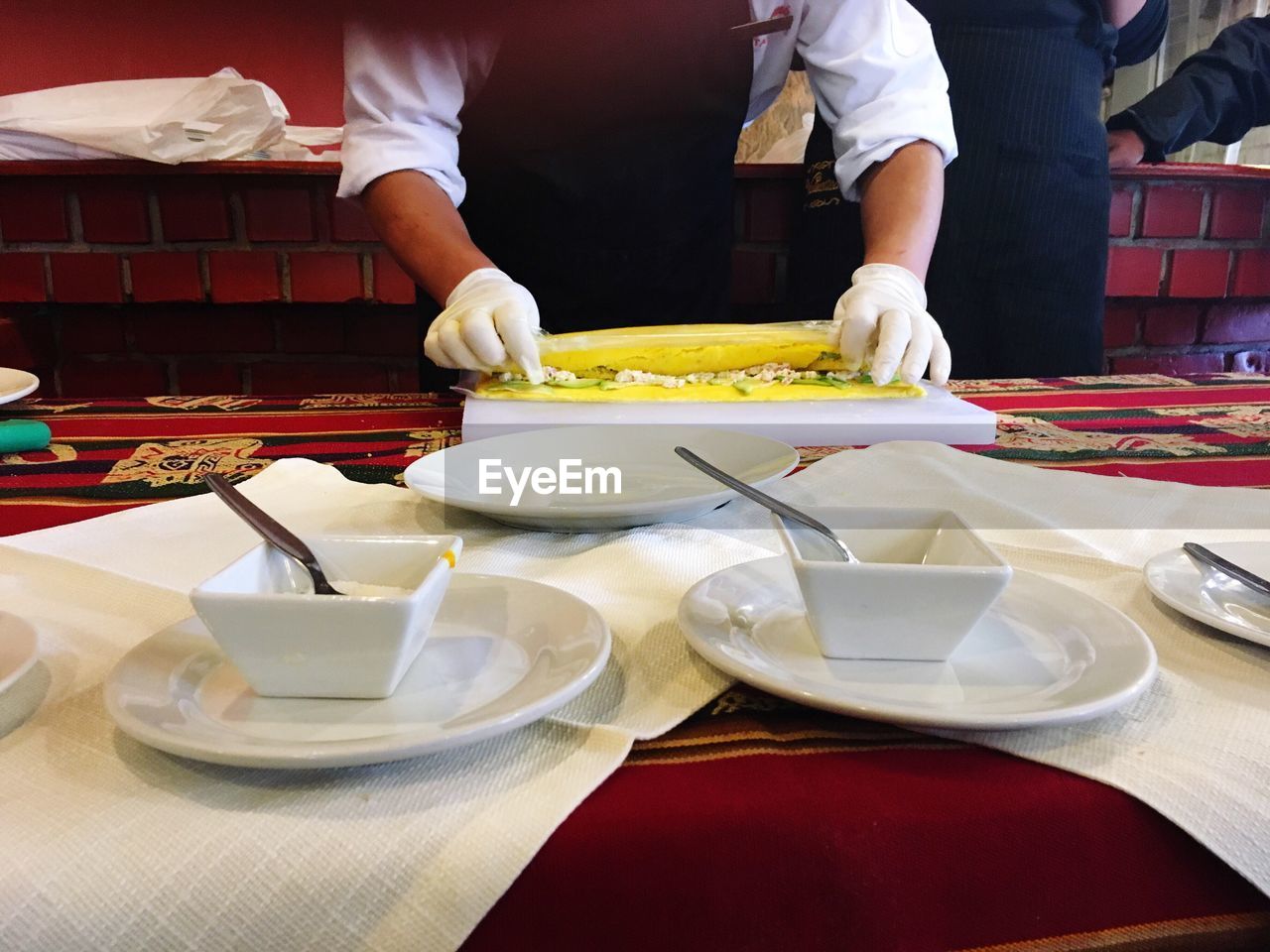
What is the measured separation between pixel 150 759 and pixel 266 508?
27 centimetres

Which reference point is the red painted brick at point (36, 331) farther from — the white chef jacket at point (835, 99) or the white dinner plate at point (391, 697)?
the white dinner plate at point (391, 697)

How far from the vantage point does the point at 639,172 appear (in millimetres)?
1136

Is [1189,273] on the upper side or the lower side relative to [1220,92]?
lower

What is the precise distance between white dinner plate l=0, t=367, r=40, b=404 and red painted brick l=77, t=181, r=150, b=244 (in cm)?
78

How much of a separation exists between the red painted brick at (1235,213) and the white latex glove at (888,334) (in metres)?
0.99

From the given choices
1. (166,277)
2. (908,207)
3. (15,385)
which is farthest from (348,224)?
(908,207)

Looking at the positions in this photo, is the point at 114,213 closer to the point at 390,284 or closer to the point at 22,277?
the point at 22,277

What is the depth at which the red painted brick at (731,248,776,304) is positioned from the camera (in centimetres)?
156

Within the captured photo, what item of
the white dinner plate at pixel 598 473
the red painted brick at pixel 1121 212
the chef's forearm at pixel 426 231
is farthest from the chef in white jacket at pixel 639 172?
the red painted brick at pixel 1121 212

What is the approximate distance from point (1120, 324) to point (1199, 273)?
0.15 meters

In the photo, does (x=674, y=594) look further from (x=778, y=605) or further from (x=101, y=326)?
(x=101, y=326)

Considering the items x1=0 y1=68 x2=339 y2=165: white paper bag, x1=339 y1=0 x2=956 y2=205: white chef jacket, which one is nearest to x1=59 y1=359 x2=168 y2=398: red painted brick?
x1=339 y1=0 x2=956 y2=205: white chef jacket

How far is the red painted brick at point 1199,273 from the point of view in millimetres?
1611

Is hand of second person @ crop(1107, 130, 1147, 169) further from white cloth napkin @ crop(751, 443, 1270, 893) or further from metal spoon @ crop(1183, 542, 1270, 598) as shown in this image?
metal spoon @ crop(1183, 542, 1270, 598)
